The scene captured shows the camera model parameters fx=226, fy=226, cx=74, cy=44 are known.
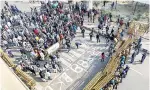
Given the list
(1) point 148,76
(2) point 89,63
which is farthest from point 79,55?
(1) point 148,76

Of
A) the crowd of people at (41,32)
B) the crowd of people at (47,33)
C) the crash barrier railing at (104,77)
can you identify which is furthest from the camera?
the crowd of people at (41,32)

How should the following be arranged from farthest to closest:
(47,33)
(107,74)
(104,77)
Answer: (47,33) < (107,74) < (104,77)

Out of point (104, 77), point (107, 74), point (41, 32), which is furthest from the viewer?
point (41, 32)

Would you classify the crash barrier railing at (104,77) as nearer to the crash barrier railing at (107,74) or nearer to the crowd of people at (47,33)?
the crash barrier railing at (107,74)

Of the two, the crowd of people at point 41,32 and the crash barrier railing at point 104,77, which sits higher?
the crowd of people at point 41,32

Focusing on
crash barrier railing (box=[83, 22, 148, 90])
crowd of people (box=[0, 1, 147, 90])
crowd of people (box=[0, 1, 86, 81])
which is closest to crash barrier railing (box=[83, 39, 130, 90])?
crash barrier railing (box=[83, 22, 148, 90])

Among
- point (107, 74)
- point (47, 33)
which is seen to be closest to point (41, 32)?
point (47, 33)

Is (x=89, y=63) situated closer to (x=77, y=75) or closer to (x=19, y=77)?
(x=77, y=75)

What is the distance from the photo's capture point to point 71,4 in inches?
1241

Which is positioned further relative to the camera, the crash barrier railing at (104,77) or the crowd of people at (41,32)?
the crowd of people at (41,32)

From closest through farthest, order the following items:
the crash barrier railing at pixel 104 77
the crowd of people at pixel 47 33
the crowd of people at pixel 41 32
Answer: the crash barrier railing at pixel 104 77
the crowd of people at pixel 47 33
the crowd of people at pixel 41 32

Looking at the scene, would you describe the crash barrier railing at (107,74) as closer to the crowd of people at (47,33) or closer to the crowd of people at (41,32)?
the crowd of people at (47,33)

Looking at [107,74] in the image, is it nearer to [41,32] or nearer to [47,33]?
[47,33]

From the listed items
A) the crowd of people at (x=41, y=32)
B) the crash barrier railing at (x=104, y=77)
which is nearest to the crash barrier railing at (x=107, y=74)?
the crash barrier railing at (x=104, y=77)
